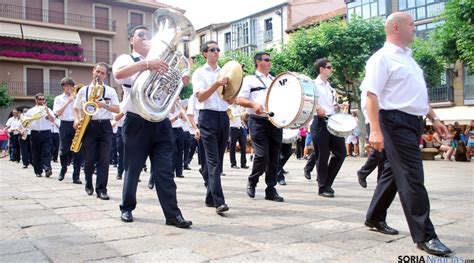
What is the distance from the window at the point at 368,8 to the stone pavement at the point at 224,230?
26978mm

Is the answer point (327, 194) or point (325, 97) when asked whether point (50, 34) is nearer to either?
point (325, 97)

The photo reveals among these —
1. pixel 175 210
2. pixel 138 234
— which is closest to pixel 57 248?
pixel 138 234

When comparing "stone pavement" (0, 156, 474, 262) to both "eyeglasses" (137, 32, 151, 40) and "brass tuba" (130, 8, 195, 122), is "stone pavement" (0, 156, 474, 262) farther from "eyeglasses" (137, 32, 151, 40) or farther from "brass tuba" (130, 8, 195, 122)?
"eyeglasses" (137, 32, 151, 40)

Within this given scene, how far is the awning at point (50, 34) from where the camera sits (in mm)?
34844

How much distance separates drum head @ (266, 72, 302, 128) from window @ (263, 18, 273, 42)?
117 ft

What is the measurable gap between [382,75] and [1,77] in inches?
1451

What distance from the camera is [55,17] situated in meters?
36.9

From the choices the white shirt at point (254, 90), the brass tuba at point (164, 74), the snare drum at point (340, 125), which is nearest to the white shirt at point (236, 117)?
the snare drum at point (340, 125)

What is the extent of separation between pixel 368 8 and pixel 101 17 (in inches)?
910

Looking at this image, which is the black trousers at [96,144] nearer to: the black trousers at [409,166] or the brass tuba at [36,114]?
the brass tuba at [36,114]

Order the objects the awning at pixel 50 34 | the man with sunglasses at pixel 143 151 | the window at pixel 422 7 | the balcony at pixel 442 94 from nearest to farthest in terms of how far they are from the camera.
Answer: the man with sunglasses at pixel 143 151 < the window at pixel 422 7 < the balcony at pixel 442 94 < the awning at pixel 50 34

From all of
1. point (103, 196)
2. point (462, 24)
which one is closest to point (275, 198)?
point (103, 196)

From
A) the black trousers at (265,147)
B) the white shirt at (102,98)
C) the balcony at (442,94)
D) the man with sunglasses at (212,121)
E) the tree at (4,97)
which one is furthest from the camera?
the tree at (4,97)

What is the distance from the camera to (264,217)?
486 cm
